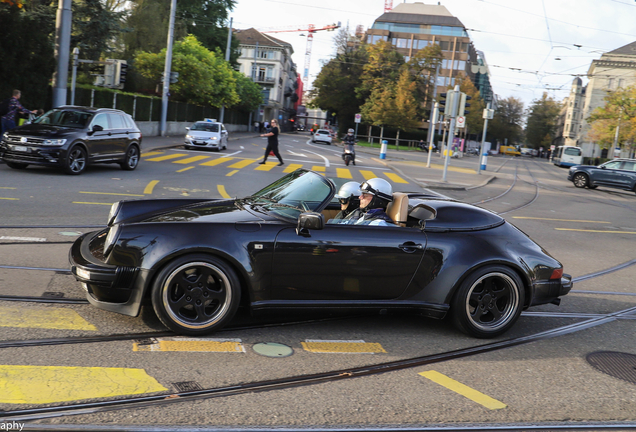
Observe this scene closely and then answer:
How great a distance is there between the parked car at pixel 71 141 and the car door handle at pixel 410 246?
11.8 m

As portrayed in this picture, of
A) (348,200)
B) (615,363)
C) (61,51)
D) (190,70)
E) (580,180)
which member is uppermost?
(190,70)

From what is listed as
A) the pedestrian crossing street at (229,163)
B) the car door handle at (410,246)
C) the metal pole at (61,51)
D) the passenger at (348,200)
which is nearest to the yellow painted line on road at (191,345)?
the car door handle at (410,246)

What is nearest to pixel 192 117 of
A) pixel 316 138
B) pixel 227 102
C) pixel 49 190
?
pixel 227 102

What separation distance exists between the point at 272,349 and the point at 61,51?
17390mm

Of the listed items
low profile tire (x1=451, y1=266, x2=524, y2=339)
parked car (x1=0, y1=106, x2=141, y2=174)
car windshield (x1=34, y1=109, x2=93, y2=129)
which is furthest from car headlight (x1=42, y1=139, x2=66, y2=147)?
low profile tire (x1=451, y1=266, x2=524, y2=339)

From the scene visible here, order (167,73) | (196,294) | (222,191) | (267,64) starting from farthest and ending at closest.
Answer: (267,64), (167,73), (222,191), (196,294)

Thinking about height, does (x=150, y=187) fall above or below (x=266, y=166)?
below

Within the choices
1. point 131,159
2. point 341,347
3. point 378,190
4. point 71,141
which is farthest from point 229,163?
point 341,347

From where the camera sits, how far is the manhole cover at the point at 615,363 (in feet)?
14.6

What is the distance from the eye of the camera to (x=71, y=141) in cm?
1449

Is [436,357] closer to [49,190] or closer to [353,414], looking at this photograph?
[353,414]

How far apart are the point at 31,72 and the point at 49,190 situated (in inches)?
452

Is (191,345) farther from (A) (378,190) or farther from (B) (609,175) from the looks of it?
(B) (609,175)

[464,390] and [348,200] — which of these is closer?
[464,390]
